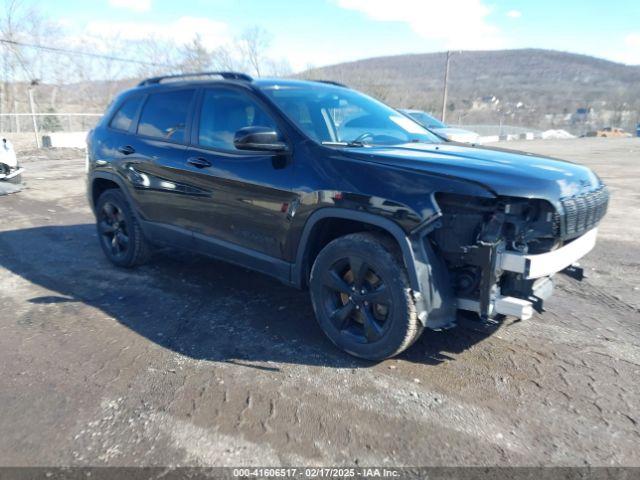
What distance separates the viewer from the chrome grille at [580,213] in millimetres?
2869

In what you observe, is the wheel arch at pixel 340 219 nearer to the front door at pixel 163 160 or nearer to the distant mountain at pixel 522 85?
the front door at pixel 163 160

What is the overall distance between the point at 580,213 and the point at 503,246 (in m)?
0.62

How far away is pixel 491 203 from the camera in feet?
9.32

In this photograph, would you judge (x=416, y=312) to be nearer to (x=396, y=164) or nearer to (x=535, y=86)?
(x=396, y=164)

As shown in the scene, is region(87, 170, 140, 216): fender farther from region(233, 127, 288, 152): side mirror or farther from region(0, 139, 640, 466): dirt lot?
region(233, 127, 288, 152): side mirror

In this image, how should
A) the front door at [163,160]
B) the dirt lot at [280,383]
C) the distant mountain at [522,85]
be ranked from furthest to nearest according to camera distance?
the distant mountain at [522,85], the front door at [163,160], the dirt lot at [280,383]

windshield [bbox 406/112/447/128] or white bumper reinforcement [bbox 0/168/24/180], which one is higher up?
windshield [bbox 406/112/447/128]

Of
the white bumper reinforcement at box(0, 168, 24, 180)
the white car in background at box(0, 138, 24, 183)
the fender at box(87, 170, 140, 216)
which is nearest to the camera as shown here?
the fender at box(87, 170, 140, 216)

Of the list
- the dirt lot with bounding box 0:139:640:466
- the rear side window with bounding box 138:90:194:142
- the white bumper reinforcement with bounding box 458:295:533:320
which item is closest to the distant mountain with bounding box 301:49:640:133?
the rear side window with bounding box 138:90:194:142

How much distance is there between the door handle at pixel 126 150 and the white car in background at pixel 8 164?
6.41 m

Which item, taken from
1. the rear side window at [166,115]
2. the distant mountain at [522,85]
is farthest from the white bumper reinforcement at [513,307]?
the distant mountain at [522,85]

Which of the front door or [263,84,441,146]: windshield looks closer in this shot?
[263,84,441,146]: windshield

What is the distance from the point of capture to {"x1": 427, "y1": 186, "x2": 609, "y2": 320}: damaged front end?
2805 mm

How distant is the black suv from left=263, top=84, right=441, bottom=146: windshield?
16 mm
